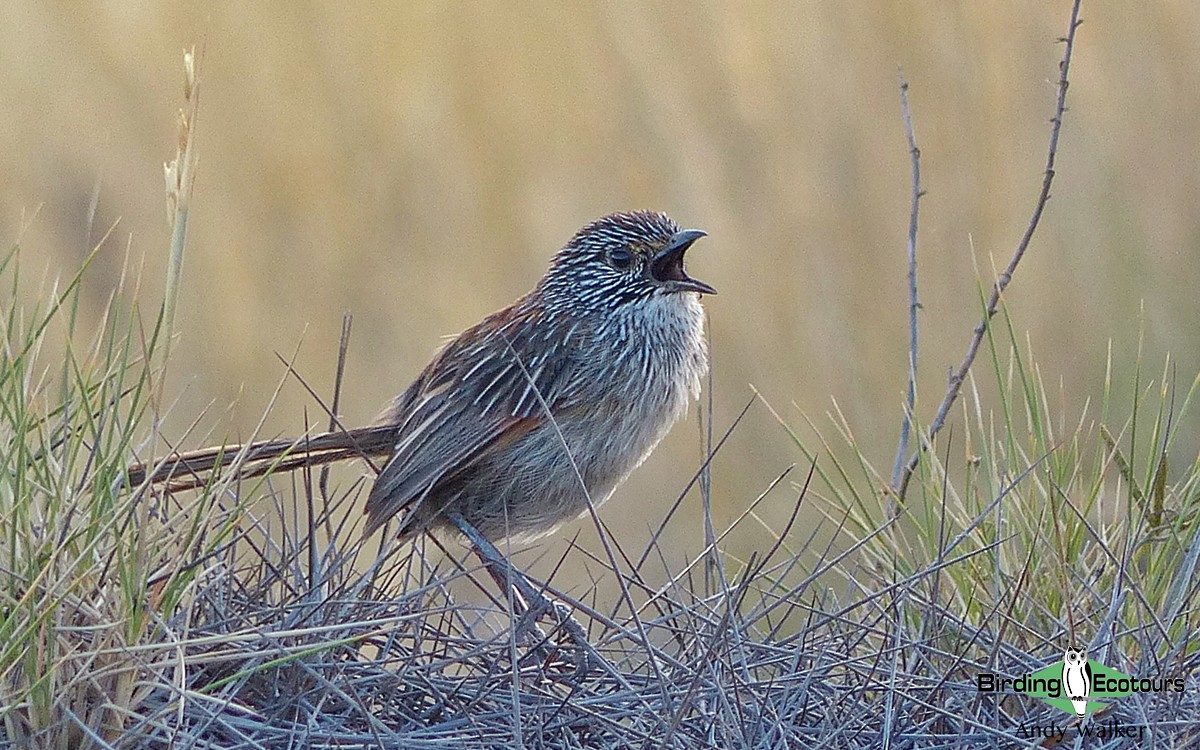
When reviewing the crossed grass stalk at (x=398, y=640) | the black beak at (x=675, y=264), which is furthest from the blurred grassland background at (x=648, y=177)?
the crossed grass stalk at (x=398, y=640)

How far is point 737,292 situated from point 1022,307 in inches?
38.5

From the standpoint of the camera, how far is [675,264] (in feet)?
15.2

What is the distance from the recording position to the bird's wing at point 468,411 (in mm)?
4020

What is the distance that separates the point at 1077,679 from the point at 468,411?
205cm

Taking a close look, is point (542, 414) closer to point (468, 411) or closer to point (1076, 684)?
point (468, 411)

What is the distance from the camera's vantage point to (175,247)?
2.58 meters

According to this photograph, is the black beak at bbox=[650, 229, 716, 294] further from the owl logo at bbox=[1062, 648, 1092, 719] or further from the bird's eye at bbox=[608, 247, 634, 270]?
the owl logo at bbox=[1062, 648, 1092, 719]

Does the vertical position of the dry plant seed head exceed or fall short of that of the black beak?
it falls short

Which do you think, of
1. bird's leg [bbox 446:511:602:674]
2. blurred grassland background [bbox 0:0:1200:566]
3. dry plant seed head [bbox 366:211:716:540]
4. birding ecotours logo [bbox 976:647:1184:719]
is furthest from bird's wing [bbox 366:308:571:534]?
birding ecotours logo [bbox 976:647:1184:719]

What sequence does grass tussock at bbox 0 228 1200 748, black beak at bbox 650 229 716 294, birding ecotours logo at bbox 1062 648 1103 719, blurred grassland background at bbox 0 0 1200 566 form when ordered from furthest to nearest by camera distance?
blurred grassland background at bbox 0 0 1200 566
black beak at bbox 650 229 716 294
birding ecotours logo at bbox 1062 648 1103 719
grass tussock at bbox 0 228 1200 748

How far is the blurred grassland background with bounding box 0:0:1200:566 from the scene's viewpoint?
5.08 metres

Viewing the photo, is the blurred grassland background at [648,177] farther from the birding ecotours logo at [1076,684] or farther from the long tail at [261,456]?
the birding ecotours logo at [1076,684]

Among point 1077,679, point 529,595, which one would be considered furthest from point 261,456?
point 1077,679

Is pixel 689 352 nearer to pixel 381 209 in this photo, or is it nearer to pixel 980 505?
pixel 980 505
